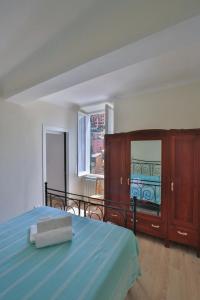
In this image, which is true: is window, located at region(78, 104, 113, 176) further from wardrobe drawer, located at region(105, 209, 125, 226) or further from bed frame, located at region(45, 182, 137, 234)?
wardrobe drawer, located at region(105, 209, 125, 226)

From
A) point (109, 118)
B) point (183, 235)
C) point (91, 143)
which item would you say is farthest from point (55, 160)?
point (183, 235)

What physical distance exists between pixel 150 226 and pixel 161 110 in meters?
1.91

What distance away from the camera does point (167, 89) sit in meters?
3.08

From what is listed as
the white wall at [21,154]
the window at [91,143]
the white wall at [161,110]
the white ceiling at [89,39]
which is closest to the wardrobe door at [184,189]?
the white wall at [161,110]

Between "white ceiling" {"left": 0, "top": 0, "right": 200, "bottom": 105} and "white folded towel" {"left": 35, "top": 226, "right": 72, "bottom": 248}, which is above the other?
"white ceiling" {"left": 0, "top": 0, "right": 200, "bottom": 105}

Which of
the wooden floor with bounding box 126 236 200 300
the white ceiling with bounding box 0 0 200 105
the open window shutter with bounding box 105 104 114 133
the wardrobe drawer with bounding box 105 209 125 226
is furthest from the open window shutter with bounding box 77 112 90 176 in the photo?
the wooden floor with bounding box 126 236 200 300

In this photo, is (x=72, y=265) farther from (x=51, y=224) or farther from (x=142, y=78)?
(x=142, y=78)

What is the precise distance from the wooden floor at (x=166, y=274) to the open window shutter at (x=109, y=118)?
2.12 meters

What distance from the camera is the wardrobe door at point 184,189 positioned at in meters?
2.49

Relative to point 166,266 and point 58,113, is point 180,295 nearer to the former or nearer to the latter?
point 166,266

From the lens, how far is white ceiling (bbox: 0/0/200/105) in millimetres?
1230

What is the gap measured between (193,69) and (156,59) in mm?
638

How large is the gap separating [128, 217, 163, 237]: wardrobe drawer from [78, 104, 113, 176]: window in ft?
5.93

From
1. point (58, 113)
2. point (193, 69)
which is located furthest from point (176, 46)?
point (58, 113)
